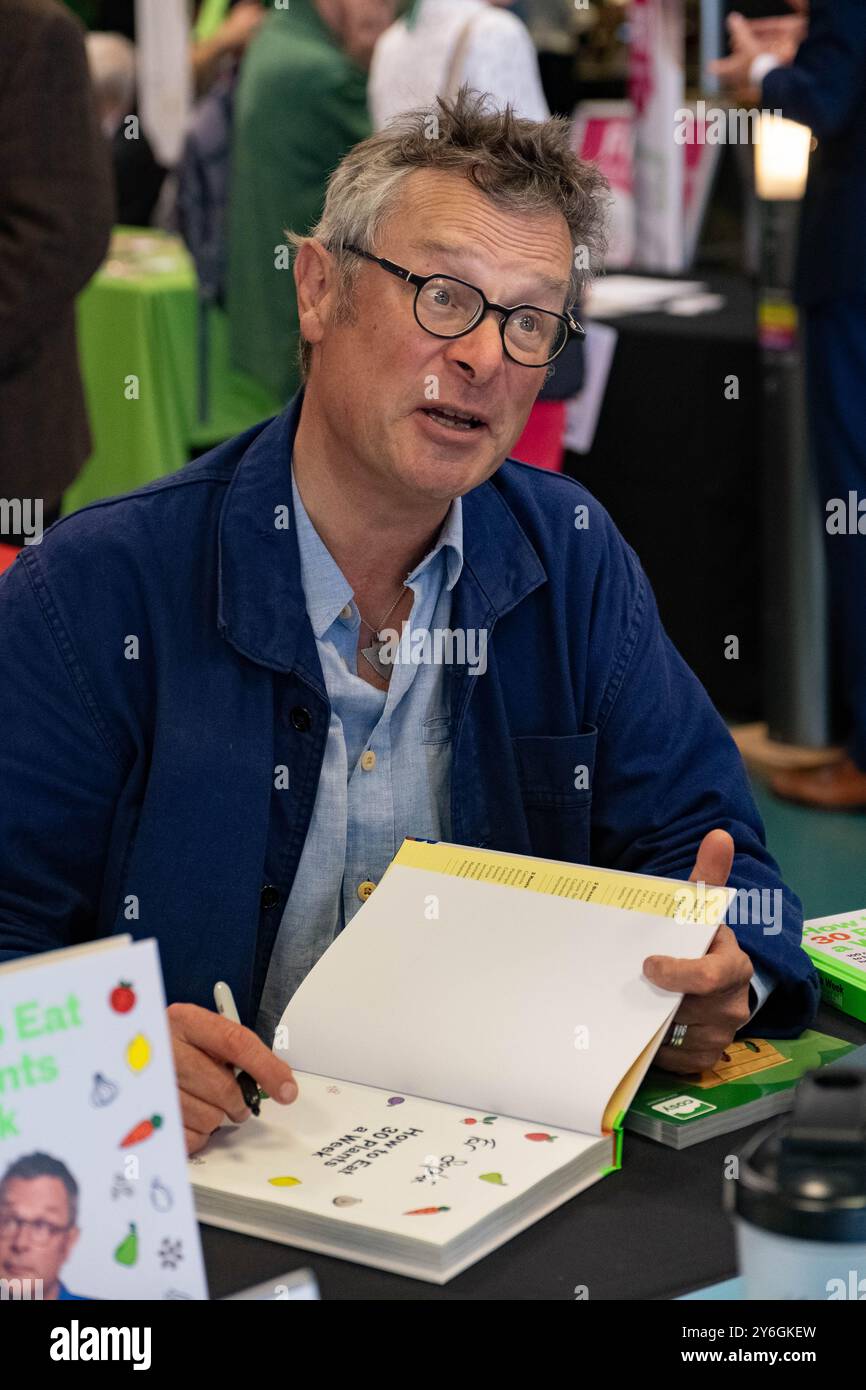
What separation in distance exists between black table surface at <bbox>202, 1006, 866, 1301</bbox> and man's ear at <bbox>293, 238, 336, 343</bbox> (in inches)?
35.0

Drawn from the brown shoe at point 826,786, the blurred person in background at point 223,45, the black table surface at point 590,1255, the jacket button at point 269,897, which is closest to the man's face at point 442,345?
the jacket button at point 269,897

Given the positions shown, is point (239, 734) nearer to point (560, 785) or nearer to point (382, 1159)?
point (560, 785)

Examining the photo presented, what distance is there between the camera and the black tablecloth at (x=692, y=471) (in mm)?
4512

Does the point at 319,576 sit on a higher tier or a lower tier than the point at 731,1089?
higher

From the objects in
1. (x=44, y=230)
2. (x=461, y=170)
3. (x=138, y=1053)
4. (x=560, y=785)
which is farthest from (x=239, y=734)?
(x=44, y=230)

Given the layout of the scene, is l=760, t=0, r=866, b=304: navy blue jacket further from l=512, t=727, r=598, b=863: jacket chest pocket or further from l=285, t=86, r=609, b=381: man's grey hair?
l=512, t=727, r=598, b=863: jacket chest pocket

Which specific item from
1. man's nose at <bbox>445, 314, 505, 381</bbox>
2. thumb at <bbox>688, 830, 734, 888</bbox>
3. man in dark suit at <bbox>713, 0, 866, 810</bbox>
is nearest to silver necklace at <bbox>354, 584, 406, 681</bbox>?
man's nose at <bbox>445, 314, 505, 381</bbox>

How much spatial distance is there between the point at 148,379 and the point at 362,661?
385 centimetres

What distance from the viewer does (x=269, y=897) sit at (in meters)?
1.66

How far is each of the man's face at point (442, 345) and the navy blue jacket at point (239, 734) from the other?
5.2 inches

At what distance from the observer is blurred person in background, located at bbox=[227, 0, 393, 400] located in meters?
4.42

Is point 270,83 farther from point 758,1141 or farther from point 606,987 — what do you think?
point 758,1141

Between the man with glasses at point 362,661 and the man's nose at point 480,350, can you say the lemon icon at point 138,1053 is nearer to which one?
the man with glasses at point 362,661
